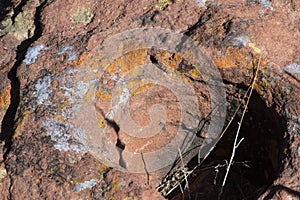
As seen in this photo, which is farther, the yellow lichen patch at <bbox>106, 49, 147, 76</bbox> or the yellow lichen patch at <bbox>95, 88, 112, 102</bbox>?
the yellow lichen patch at <bbox>106, 49, 147, 76</bbox>

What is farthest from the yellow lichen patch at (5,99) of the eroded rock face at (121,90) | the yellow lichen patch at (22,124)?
the yellow lichen patch at (22,124)

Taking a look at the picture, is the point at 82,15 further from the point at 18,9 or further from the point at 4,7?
the point at 4,7

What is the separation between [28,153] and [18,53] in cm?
72

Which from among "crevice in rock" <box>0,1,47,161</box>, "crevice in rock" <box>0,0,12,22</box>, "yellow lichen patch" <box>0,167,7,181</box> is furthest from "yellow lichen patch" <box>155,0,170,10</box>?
"yellow lichen patch" <box>0,167,7,181</box>

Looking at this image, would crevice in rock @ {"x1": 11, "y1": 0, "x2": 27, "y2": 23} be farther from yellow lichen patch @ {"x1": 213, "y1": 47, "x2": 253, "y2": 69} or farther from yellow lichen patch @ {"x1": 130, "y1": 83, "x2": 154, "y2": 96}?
yellow lichen patch @ {"x1": 213, "y1": 47, "x2": 253, "y2": 69}

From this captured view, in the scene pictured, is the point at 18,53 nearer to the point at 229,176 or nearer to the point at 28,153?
the point at 28,153

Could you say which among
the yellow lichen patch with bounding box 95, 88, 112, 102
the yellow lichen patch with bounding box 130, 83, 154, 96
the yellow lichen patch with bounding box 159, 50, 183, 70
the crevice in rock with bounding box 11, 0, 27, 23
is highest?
the crevice in rock with bounding box 11, 0, 27, 23

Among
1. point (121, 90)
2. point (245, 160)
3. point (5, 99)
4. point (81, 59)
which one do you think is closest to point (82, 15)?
point (81, 59)

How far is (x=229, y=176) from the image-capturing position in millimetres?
3195

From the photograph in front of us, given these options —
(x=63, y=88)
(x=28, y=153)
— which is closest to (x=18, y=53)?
(x=63, y=88)

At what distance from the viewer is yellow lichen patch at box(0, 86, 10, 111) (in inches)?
Result: 113

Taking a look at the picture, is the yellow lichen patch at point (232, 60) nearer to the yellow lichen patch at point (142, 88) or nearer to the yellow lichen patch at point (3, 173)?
the yellow lichen patch at point (142, 88)

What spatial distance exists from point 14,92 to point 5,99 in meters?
0.06

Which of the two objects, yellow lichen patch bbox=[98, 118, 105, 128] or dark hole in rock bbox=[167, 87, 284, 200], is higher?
yellow lichen patch bbox=[98, 118, 105, 128]
